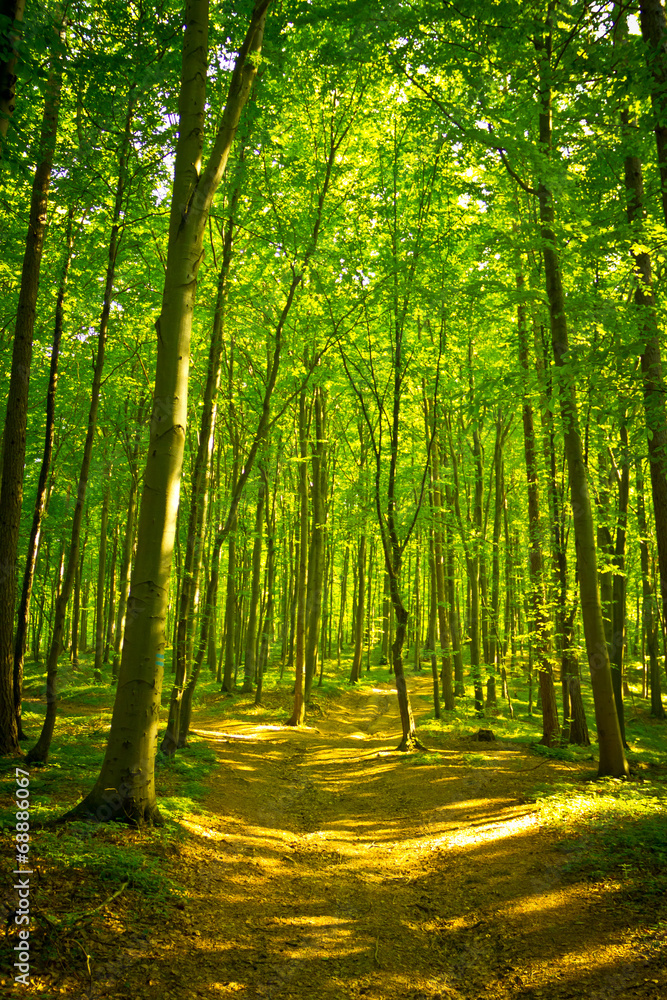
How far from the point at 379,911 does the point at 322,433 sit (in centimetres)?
1299

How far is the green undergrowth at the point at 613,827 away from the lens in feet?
15.9

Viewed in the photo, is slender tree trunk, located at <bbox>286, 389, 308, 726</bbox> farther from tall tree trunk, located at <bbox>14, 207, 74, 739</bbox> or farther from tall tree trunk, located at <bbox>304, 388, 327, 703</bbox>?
tall tree trunk, located at <bbox>14, 207, 74, 739</bbox>

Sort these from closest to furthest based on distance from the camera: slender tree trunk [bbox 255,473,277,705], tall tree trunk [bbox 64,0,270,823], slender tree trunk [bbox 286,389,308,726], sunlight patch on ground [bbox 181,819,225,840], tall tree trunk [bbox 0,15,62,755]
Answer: tall tree trunk [bbox 64,0,270,823], sunlight patch on ground [bbox 181,819,225,840], tall tree trunk [bbox 0,15,62,755], slender tree trunk [bbox 286,389,308,726], slender tree trunk [bbox 255,473,277,705]

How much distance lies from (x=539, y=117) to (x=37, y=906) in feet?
39.5

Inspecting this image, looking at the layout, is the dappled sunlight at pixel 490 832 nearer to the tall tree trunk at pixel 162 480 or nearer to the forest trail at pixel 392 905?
the forest trail at pixel 392 905

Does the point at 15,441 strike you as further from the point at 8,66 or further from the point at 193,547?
the point at 8,66

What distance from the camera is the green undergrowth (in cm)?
486

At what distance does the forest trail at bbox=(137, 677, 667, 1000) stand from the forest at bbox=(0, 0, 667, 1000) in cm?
3

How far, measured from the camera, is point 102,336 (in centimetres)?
754

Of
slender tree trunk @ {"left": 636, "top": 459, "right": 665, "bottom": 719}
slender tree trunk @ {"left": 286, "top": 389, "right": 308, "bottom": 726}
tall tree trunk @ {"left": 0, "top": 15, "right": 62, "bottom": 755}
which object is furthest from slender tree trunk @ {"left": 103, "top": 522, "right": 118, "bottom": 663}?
slender tree trunk @ {"left": 636, "top": 459, "right": 665, "bottom": 719}

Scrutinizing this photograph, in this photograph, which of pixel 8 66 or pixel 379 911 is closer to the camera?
pixel 8 66

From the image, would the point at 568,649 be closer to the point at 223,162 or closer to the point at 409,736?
the point at 409,736

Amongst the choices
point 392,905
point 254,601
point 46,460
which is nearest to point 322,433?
point 254,601

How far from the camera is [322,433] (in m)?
16.7
